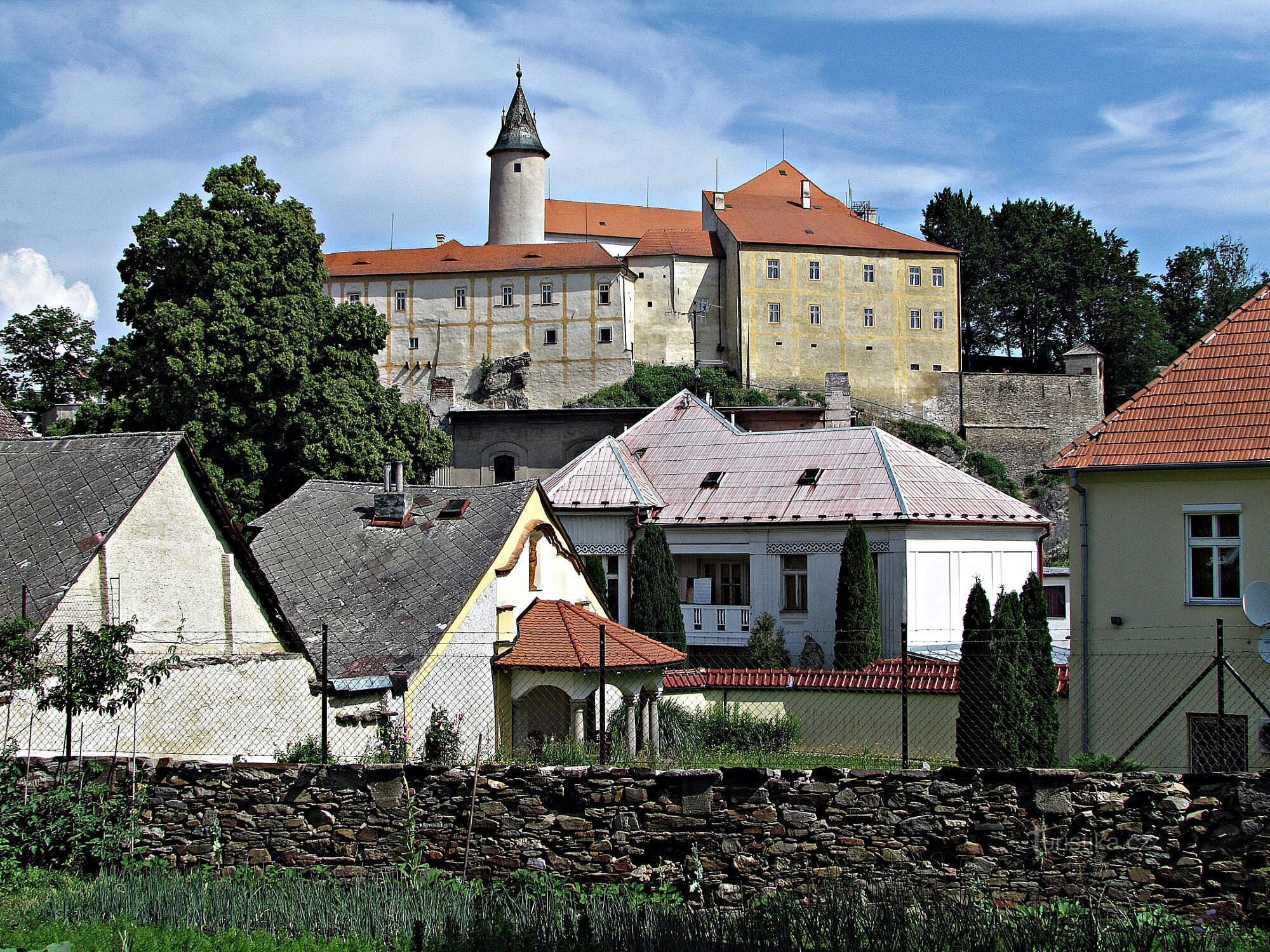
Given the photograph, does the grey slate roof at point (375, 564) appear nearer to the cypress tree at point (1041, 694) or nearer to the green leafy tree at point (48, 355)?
the cypress tree at point (1041, 694)

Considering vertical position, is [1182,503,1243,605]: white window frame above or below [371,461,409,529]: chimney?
below

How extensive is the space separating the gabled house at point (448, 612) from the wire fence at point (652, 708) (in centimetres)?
5

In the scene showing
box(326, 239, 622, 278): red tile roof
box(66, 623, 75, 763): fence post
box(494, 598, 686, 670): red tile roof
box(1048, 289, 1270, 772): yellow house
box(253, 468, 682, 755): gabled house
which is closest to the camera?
box(66, 623, 75, 763): fence post

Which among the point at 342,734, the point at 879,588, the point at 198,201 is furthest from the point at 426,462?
the point at 342,734

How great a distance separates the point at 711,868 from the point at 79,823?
4901 mm

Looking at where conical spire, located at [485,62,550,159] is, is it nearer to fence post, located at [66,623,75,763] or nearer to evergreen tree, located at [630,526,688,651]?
evergreen tree, located at [630,526,688,651]

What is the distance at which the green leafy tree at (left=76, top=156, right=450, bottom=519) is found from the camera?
112ft

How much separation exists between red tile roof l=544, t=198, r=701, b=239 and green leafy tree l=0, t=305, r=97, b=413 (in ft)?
130

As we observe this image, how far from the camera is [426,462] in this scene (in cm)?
3869

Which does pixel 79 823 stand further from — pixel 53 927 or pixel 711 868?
pixel 711 868

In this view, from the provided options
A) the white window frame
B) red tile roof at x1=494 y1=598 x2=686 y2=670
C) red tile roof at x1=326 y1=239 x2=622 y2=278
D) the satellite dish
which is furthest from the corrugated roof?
red tile roof at x1=326 y1=239 x2=622 y2=278

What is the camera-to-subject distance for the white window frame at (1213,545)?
1716 cm

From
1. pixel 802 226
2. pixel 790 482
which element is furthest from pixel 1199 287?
pixel 790 482

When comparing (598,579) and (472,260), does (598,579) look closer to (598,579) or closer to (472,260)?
(598,579)
